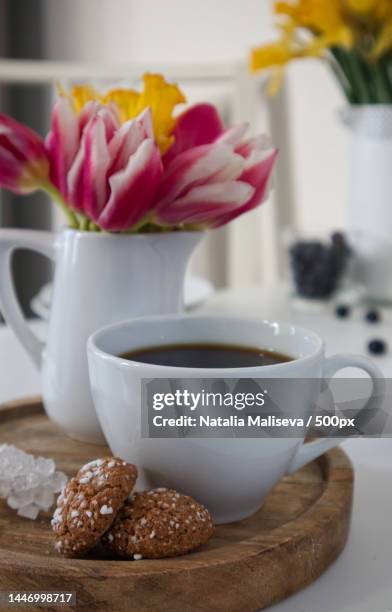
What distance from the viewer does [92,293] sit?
52 cm

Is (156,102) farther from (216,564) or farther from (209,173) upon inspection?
(216,564)

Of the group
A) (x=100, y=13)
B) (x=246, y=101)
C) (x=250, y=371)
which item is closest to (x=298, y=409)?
(x=250, y=371)

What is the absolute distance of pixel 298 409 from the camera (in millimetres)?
412

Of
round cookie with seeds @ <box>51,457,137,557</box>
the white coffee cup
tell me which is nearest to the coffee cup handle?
the white coffee cup

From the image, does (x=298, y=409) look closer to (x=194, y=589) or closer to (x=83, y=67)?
(x=194, y=589)

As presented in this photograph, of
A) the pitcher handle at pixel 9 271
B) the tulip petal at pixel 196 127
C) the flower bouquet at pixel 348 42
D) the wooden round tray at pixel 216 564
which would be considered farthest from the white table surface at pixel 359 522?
the flower bouquet at pixel 348 42

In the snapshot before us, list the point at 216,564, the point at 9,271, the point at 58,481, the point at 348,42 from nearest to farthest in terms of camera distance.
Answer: the point at 216,564 < the point at 58,481 < the point at 9,271 < the point at 348,42

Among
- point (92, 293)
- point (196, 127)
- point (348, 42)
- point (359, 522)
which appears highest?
point (348, 42)

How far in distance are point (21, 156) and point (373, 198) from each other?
666 millimetres

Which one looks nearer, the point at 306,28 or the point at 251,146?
the point at 251,146

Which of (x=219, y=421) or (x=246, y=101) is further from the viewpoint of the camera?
(x=246, y=101)

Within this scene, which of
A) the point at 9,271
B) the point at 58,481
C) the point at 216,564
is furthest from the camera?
the point at 9,271

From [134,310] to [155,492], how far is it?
0.53 ft

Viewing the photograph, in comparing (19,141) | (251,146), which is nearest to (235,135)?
(251,146)
